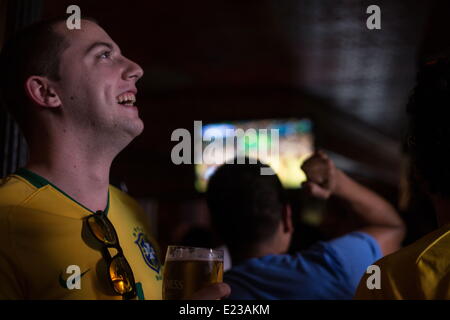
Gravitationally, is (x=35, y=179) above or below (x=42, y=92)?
below

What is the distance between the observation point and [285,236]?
1.92 meters

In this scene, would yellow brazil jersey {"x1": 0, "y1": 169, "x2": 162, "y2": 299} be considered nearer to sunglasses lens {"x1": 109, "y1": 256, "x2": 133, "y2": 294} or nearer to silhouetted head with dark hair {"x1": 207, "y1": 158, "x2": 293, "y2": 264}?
sunglasses lens {"x1": 109, "y1": 256, "x2": 133, "y2": 294}

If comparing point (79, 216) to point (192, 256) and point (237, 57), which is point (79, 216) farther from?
point (237, 57)

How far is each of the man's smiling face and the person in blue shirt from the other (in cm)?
49

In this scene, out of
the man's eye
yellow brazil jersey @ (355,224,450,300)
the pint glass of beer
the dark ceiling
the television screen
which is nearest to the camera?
yellow brazil jersey @ (355,224,450,300)

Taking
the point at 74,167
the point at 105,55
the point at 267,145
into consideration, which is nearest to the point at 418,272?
the point at 74,167

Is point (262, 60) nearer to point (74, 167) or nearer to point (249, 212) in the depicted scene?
point (249, 212)

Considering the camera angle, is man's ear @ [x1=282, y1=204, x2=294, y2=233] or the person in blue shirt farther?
man's ear @ [x1=282, y1=204, x2=294, y2=233]

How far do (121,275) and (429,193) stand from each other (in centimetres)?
74

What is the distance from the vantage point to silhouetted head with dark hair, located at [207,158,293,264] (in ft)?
6.08

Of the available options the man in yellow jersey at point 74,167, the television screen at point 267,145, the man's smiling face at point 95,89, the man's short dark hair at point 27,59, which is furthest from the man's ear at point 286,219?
the television screen at point 267,145

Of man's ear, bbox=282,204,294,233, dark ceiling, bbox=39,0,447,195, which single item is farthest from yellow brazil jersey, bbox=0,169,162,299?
dark ceiling, bbox=39,0,447,195
